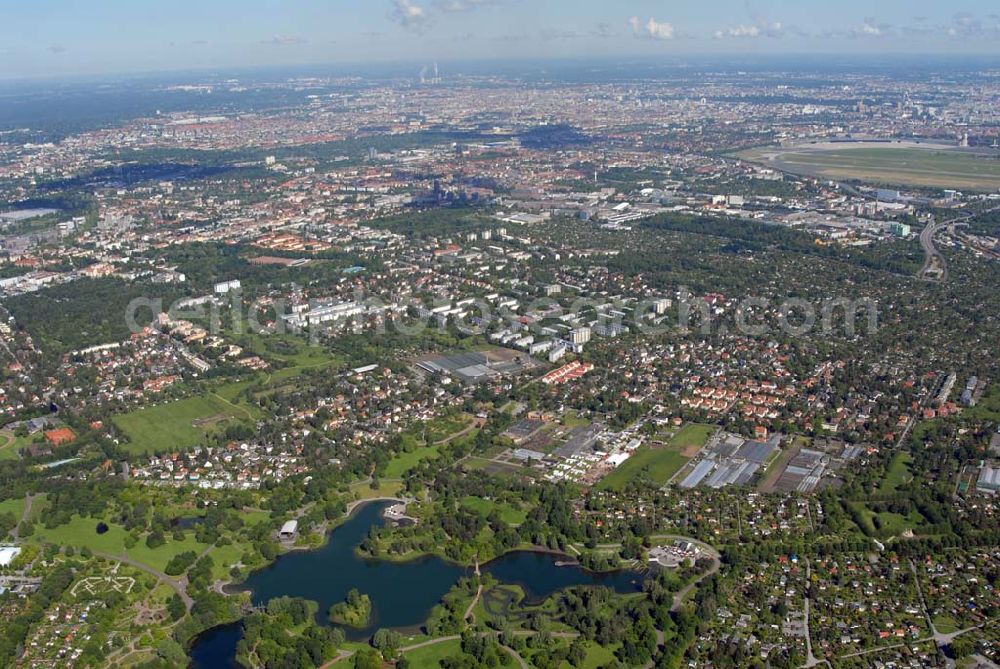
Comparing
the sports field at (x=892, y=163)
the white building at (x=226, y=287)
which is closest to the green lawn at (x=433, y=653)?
the white building at (x=226, y=287)

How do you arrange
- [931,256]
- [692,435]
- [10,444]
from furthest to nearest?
[931,256], [10,444], [692,435]

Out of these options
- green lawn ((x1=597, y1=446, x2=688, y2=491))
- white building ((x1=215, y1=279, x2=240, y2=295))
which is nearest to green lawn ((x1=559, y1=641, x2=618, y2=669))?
green lawn ((x1=597, y1=446, x2=688, y2=491))

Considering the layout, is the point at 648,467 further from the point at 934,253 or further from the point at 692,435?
the point at 934,253

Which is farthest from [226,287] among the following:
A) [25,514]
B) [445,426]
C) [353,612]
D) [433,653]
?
[433,653]

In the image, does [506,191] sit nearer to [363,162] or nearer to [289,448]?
[363,162]

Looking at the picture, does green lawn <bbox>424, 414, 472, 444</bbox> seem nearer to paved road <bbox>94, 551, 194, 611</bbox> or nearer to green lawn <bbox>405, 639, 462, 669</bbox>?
paved road <bbox>94, 551, 194, 611</bbox>

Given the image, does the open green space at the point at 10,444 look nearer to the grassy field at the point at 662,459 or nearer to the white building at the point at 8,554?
the white building at the point at 8,554

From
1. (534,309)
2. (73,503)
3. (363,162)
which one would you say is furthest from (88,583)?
(363,162)
